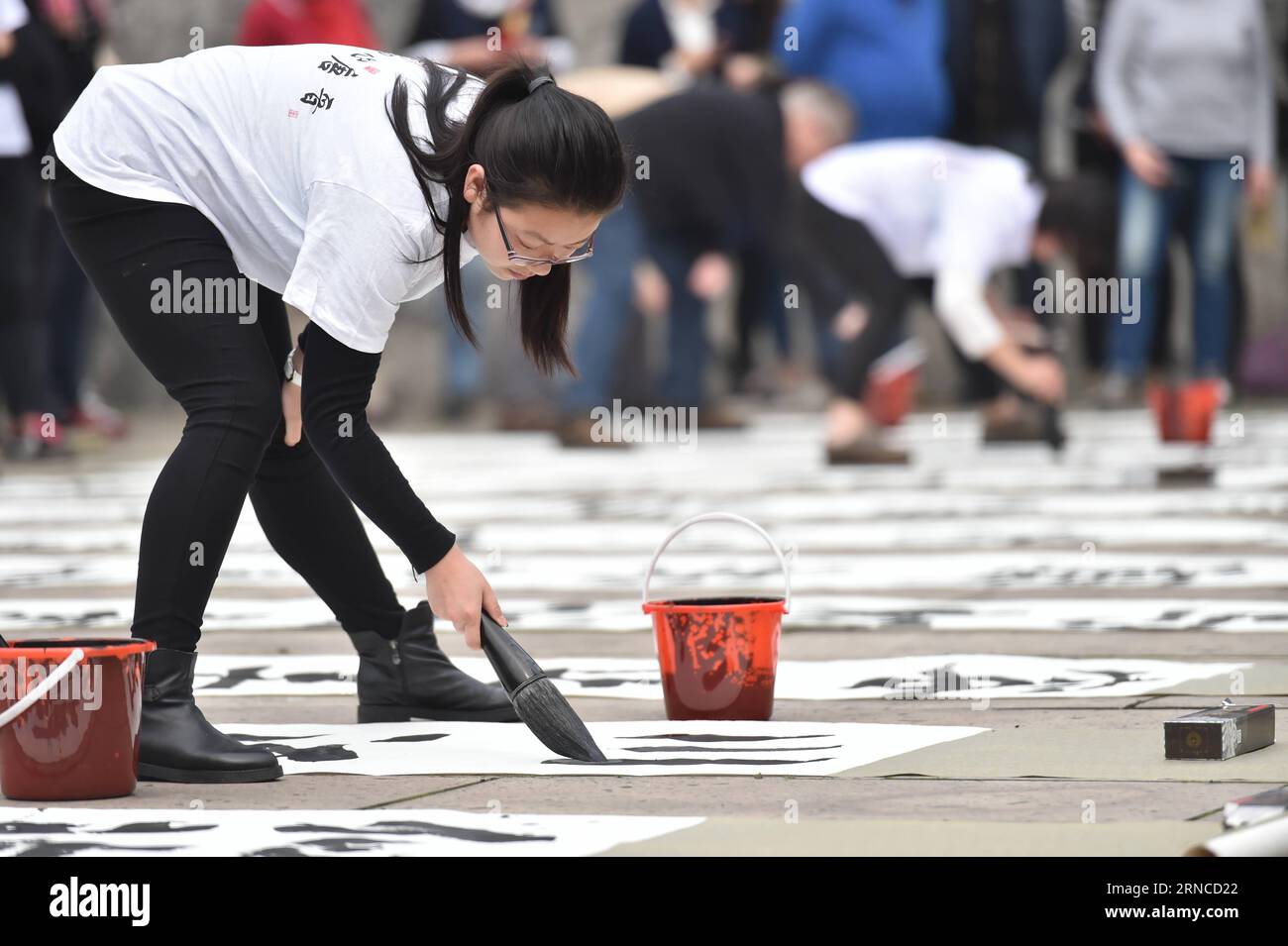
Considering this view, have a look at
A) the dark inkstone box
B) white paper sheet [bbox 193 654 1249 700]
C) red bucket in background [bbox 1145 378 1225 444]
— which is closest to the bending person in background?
red bucket in background [bbox 1145 378 1225 444]

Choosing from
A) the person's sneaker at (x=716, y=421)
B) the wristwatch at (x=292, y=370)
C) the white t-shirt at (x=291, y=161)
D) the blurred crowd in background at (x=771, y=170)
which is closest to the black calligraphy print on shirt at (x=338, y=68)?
the white t-shirt at (x=291, y=161)

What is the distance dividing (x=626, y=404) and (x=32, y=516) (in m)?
4.11

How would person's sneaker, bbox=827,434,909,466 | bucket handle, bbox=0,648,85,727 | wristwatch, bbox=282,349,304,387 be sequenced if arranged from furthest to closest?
person's sneaker, bbox=827,434,909,466 → wristwatch, bbox=282,349,304,387 → bucket handle, bbox=0,648,85,727

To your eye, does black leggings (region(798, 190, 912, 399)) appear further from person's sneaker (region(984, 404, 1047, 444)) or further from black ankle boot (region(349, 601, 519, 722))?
black ankle boot (region(349, 601, 519, 722))

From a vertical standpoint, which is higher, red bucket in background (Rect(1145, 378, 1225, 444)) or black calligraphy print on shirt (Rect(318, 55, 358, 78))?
black calligraphy print on shirt (Rect(318, 55, 358, 78))

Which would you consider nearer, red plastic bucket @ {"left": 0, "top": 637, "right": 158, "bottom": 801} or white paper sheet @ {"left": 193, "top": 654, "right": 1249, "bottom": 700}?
red plastic bucket @ {"left": 0, "top": 637, "right": 158, "bottom": 801}

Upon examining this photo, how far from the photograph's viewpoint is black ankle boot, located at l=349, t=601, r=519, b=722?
3.88 m

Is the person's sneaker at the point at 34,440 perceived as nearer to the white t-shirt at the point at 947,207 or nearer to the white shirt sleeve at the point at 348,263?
the white t-shirt at the point at 947,207

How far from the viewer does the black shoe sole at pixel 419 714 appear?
3875 millimetres

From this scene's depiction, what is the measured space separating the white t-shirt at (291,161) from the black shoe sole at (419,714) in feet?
2.54

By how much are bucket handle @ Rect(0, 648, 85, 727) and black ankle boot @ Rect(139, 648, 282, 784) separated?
0.28m

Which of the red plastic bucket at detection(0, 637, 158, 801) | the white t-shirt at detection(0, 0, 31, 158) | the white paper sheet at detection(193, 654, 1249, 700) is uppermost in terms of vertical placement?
the white t-shirt at detection(0, 0, 31, 158)

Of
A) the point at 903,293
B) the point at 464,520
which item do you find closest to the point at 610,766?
the point at 464,520

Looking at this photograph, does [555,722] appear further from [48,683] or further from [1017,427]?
[1017,427]
